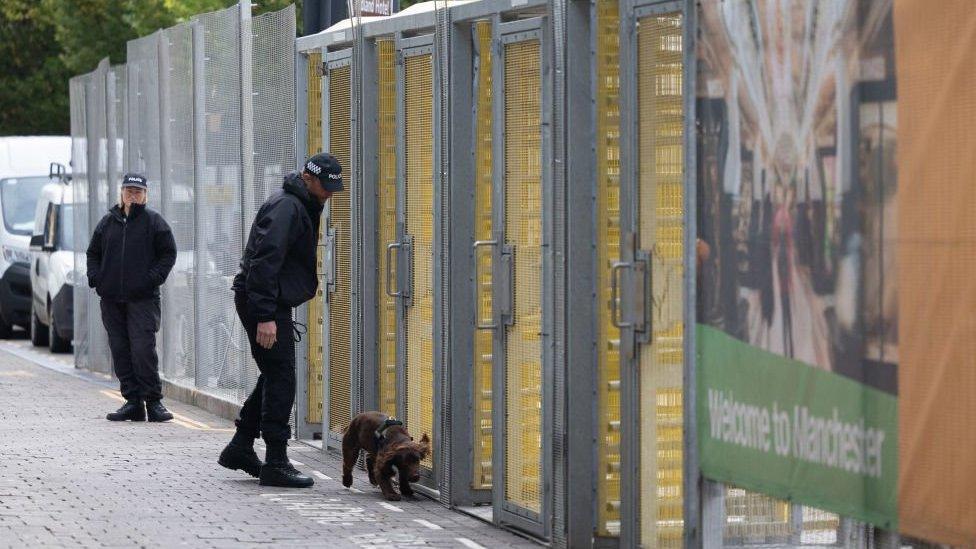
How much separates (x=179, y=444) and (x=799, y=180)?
7.86 metres

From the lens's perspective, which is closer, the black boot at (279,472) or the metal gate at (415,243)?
the metal gate at (415,243)

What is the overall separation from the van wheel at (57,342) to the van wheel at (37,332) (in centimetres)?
116

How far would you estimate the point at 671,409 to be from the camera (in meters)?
8.16

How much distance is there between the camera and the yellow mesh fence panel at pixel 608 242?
29.3 feet

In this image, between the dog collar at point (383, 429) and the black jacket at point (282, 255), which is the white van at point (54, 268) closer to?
the black jacket at point (282, 255)

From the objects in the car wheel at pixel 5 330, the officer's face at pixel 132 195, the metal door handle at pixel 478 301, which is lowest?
the car wheel at pixel 5 330

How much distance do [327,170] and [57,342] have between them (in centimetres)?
1431

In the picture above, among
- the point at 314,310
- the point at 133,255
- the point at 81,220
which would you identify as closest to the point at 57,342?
the point at 81,220

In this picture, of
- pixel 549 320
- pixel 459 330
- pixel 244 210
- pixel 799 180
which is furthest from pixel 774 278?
pixel 244 210

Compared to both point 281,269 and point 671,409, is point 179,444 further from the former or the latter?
point 671,409

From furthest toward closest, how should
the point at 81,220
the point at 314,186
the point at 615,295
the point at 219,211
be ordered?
the point at 81,220
the point at 219,211
the point at 314,186
the point at 615,295

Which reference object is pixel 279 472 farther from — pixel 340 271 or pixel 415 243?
pixel 340 271

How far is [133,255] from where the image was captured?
15.5 meters

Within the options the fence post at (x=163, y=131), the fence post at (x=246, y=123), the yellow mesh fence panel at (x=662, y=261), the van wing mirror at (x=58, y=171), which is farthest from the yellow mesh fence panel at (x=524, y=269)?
the van wing mirror at (x=58, y=171)
